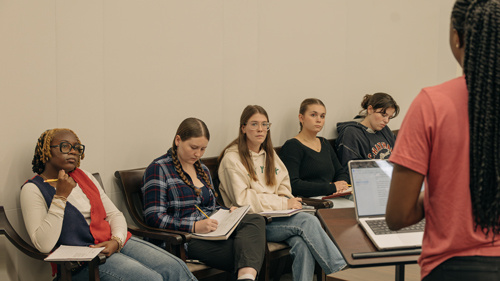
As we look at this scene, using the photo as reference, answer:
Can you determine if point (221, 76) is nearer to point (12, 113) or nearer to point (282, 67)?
point (282, 67)

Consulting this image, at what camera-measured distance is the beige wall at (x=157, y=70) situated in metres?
2.81

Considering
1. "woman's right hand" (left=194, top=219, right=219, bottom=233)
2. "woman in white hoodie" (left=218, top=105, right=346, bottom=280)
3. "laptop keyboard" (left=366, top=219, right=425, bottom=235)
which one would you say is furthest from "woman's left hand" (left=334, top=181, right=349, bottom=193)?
"laptop keyboard" (left=366, top=219, right=425, bottom=235)

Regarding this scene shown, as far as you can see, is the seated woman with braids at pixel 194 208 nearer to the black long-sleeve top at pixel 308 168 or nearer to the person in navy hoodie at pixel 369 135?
the black long-sleeve top at pixel 308 168

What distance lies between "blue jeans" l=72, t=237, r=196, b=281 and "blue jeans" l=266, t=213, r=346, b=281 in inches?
29.7

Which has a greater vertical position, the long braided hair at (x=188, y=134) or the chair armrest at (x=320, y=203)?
the long braided hair at (x=188, y=134)

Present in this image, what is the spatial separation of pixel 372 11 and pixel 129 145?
321 centimetres

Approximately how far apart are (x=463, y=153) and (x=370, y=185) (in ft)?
3.56

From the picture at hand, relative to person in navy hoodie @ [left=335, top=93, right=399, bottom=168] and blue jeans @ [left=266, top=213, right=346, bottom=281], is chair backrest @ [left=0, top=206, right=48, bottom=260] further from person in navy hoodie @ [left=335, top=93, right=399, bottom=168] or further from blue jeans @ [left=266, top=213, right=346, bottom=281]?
person in navy hoodie @ [left=335, top=93, right=399, bottom=168]

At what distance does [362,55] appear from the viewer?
213 inches

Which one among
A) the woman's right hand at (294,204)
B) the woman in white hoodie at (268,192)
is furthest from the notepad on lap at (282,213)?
the woman's right hand at (294,204)

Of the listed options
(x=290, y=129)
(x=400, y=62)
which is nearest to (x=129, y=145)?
(x=290, y=129)

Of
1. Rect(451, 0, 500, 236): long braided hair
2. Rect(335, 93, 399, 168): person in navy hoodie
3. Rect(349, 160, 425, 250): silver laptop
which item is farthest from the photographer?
Rect(335, 93, 399, 168): person in navy hoodie

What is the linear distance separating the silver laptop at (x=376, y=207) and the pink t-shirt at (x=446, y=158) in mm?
563

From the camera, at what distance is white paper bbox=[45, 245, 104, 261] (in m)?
2.32
